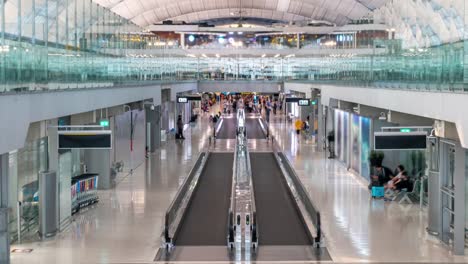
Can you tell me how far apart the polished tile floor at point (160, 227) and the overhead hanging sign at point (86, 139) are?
6.56ft

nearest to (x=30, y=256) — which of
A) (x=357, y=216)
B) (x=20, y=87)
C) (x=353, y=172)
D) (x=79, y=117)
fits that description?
(x=20, y=87)

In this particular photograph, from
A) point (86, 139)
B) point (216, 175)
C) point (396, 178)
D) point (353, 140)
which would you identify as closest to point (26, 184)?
point (86, 139)

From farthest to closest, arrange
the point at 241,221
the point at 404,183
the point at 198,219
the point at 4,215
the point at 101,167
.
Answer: the point at 101,167 < the point at 404,183 < the point at 198,219 < the point at 241,221 < the point at 4,215

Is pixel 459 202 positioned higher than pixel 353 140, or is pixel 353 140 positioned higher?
pixel 353 140

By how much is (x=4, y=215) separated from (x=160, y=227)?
5.01 metres

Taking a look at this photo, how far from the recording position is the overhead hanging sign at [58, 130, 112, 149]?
587 inches

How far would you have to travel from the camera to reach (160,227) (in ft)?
54.2

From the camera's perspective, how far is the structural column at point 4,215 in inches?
469

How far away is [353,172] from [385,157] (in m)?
3.25

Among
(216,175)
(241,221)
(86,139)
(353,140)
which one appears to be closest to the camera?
(86,139)

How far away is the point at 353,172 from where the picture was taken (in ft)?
87.1

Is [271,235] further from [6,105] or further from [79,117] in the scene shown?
[6,105]

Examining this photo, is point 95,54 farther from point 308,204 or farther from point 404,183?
point 404,183

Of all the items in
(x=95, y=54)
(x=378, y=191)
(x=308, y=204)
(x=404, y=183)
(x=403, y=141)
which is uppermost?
(x=95, y=54)
